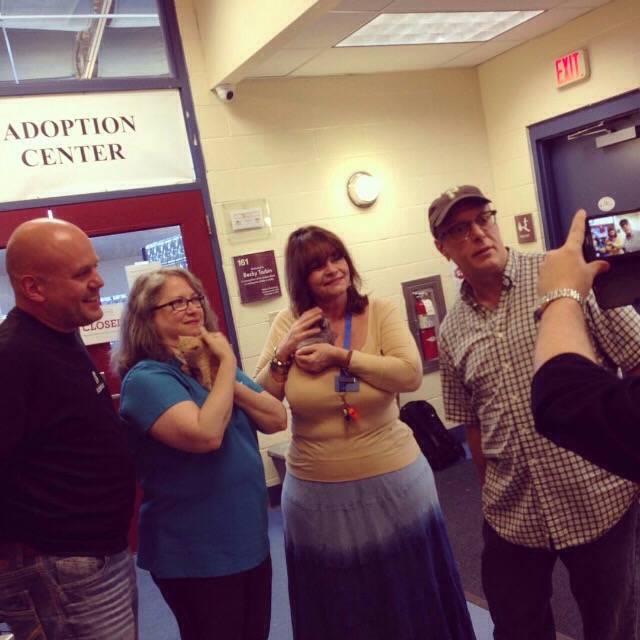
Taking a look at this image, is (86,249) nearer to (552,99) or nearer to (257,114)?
(257,114)

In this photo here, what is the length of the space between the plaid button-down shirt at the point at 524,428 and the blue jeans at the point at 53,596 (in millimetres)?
996

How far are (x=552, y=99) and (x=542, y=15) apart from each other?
0.57 m

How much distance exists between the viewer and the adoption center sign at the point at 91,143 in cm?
363

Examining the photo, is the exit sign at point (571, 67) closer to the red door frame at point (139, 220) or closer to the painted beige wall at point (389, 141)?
the painted beige wall at point (389, 141)

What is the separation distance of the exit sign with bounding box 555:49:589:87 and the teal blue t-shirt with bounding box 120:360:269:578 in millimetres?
3403

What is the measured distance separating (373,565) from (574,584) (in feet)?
1.87

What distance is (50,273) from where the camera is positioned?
64.0 inches

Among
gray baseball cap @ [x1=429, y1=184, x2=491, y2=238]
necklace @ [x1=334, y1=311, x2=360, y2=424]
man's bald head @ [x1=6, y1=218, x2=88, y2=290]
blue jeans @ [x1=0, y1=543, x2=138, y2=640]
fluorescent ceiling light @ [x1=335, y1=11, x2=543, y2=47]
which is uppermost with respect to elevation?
fluorescent ceiling light @ [x1=335, y1=11, x2=543, y2=47]

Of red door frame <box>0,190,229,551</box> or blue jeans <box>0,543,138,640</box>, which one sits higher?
red door frame <box>0,190,229,551</box>

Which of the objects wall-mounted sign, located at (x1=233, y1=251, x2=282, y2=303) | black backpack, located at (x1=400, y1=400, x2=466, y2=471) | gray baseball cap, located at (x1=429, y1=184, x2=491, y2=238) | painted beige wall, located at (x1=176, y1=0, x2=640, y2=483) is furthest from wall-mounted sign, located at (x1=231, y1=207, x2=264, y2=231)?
gray baseball cap, located at (x1=429, y1=184, x2=491, y2=238)

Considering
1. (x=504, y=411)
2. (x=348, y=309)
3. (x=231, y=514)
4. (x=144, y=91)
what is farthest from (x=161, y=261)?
(x=504, y=411)

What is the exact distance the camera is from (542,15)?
392 centimetres

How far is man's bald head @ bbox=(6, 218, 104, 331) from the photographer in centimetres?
162

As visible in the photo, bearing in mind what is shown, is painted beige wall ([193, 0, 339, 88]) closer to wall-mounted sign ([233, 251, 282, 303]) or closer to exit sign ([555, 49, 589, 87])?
wall-mounted sign ([233, 251, 282, 303])
